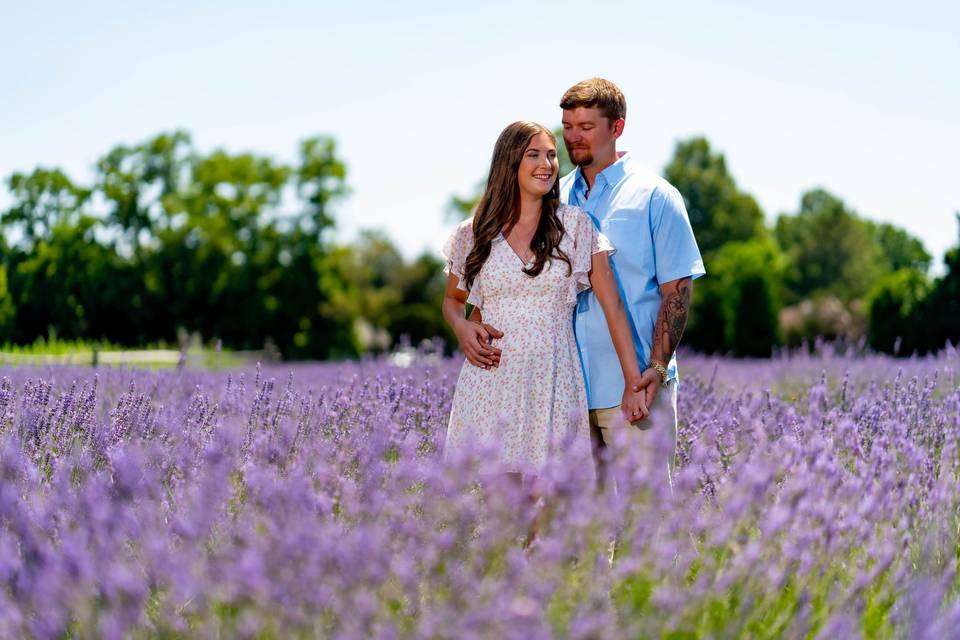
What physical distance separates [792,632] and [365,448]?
4.25 ft

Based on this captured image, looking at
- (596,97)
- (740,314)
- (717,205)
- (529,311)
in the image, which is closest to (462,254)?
(529,311)

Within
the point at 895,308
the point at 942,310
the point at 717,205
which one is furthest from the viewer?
the point at 717,205

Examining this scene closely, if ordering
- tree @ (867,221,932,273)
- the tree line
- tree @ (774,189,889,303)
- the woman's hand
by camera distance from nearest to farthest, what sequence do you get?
the woman's hand → the tree line → tree @ (774,189,889,303) → tree @ (867,221,932,273)

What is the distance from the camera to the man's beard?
132 inches

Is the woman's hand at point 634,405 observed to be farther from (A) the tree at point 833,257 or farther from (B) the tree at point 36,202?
(A) the tree at point 833,257

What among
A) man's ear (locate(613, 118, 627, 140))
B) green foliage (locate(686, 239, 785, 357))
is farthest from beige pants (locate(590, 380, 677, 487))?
green foliage (locate(686, 239, 785, 357))

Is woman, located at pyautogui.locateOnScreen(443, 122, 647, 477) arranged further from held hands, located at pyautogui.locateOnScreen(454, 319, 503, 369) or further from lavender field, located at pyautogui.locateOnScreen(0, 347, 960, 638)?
lavender field, located at pyautogui.locateOnScreen(0, 347, 960, 638)

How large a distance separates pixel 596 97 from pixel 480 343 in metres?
0.94

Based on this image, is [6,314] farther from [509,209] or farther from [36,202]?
[509,209]

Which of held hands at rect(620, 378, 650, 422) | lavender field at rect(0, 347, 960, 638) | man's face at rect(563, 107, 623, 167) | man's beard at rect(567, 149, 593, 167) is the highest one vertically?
man's face at rect(563, 107, 623, 167)

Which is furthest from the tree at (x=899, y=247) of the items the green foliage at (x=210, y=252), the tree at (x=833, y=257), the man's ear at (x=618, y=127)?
the man's ear at (x=618, y=127)

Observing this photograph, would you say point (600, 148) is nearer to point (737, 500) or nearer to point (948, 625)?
point (737, 500)

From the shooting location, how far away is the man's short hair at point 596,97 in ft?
10.6

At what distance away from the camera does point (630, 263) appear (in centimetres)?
335
